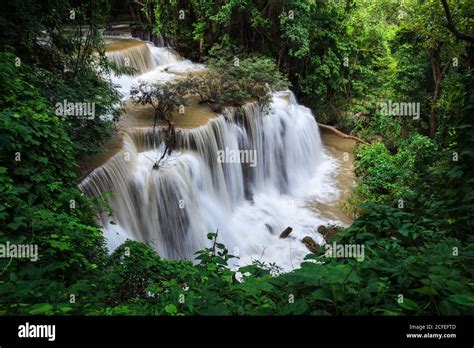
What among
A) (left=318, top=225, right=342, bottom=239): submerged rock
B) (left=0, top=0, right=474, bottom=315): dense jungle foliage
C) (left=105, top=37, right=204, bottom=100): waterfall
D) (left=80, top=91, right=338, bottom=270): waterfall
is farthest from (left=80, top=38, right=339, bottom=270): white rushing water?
(left=105, top=37, right=204, bottom=100): waterfall

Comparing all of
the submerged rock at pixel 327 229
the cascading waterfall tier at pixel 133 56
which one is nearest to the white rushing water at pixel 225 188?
the submerged rock at pixel 327 229

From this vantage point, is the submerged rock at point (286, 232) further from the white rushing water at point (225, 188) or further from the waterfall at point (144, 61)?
the waterfall at point (144, 61)

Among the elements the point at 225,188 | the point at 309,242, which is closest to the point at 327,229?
the point at 309,242

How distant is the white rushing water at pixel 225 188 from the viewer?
8453 mm

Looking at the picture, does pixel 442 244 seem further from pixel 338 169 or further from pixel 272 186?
pixel 338 169

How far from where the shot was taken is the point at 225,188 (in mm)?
Answer: 11453

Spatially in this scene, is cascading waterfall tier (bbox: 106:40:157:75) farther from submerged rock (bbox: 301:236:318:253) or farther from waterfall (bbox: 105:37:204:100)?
submerged rock (bbox: 301:236:318:253)

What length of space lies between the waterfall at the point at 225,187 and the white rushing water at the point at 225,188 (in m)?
0.02

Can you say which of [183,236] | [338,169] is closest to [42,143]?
[183,236]

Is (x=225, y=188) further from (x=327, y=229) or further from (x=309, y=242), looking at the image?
(x=327, y=229)

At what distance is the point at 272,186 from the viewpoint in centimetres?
1366

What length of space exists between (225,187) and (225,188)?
29 millimetres

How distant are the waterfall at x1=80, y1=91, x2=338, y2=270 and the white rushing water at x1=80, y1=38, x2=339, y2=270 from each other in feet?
0.08

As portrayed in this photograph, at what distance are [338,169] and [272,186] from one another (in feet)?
10.1
